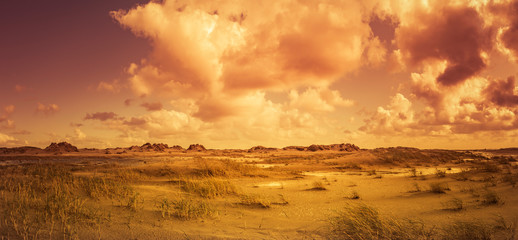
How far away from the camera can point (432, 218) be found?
701 cm

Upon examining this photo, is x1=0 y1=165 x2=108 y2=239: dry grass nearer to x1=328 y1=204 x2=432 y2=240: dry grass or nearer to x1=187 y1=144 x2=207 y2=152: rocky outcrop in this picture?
x1=328 y1=204 x2=432 y2=240: dry grass

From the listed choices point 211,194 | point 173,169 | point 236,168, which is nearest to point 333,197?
point 211,194

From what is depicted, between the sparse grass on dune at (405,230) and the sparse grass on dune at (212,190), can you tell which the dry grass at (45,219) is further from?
the sparse grass on dune at (405,230)

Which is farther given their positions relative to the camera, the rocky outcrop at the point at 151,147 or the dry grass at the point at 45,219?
the rocky outcrop at the point at 151,147

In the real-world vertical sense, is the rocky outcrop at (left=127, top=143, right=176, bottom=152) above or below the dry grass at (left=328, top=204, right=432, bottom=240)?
above

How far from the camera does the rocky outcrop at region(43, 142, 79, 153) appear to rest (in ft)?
249

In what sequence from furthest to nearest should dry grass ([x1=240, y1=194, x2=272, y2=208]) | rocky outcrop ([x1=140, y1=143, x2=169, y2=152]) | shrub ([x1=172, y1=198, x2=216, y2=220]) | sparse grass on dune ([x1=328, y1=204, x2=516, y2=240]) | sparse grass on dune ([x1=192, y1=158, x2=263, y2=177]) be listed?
rocky outcrop ([x1=140, y1=143, x2=169, y2=152]) → sparse grass on dune ([x1=192, y1=158, x2=263, y2=177]) → dry grass ([x1=240, y1=194, x2=272, y2=208]) → shrub ([x1=172, y1=198, x2=216, y2=220]) → sparse grass on dune ([x1=328, y1=204, x2=516, y2=240])

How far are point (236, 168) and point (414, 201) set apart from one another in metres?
12.7

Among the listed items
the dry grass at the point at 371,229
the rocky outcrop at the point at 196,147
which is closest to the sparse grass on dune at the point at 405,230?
the dry grass at the point at 371,229

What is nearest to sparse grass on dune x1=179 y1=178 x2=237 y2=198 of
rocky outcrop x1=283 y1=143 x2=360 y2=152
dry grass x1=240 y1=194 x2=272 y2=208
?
dry grass x1=240 y1=194 x2=272 y2=208

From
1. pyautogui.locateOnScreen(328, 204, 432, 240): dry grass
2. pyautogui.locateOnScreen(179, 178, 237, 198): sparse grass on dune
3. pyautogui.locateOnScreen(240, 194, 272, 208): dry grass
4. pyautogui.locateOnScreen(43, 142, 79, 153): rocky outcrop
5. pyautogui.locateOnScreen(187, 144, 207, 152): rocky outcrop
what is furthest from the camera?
pyautogui.locateOnScreen(187, 144, 207, 152): rocky outcrop

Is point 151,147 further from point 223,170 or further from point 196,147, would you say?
point 223,170

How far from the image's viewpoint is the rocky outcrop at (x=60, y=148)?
75.9m

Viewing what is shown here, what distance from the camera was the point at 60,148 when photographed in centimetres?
7731
